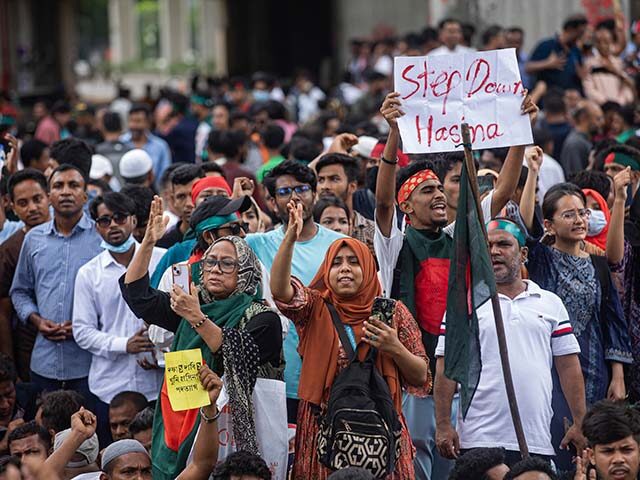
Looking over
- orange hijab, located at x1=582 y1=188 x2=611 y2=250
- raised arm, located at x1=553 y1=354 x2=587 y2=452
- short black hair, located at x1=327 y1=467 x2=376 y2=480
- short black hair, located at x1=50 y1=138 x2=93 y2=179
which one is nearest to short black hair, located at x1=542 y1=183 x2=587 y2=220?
orange hijab, located at x1=582 y1=188 x2=611 y2=250

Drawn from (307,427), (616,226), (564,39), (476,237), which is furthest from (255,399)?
(564,39)

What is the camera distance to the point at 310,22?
36.1 metres

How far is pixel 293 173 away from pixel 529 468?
2.41 metres

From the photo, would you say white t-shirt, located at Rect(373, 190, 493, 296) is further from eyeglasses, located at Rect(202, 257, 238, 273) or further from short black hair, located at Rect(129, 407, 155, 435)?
short black hair, located at Rect(129, 407, 155, 435)

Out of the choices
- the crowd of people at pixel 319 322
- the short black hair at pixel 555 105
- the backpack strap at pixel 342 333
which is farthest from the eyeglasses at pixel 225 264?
the short black hair at pixel 555 105

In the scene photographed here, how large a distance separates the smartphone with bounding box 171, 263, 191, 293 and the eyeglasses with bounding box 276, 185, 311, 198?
1.02 metres

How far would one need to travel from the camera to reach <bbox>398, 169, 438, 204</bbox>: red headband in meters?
7.14

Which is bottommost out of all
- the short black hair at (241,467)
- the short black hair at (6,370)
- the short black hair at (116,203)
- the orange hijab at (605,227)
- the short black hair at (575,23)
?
the short black hair at (241,467)

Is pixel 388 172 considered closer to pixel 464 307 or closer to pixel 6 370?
pixel 464 307

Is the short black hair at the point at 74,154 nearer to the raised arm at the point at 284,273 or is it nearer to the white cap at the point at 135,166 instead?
the white cap at the point at 135,166

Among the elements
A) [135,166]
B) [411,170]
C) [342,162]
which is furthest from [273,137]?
[411,170]

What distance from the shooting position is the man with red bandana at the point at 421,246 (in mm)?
6922

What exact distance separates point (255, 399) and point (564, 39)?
9.80m

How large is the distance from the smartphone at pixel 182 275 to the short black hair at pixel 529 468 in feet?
5.86
